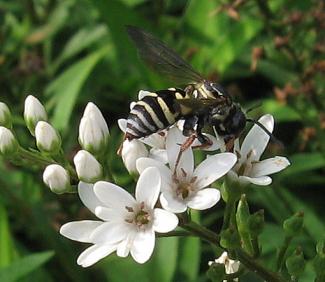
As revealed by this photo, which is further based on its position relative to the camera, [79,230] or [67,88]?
[67,88]

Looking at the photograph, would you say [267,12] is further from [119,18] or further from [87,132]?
[87,132]

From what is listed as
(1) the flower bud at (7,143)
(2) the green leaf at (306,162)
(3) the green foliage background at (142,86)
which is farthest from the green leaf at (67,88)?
(1) the flower bud at (7,143)

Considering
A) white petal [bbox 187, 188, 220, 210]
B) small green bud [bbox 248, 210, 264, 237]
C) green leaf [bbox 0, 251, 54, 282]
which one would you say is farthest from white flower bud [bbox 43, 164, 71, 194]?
green leaf [bbox 0, 251, 54, 282]

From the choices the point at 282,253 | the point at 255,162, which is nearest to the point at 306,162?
the point at 255,162

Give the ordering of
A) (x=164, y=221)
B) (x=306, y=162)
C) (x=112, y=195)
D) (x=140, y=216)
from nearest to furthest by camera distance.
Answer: (x=164, y=221) < (x=112, y=195) < (x=140, y=216) < (x=306, y=162)

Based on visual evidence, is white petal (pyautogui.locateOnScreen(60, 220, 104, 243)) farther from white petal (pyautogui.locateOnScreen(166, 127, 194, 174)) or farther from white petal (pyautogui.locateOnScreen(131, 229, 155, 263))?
white petal (pyautogui.locateOnScreen(166, 127, 194, 174))

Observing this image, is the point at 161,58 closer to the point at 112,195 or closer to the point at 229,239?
the point at 112,195

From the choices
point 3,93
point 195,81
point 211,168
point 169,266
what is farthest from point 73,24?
point 211,168
